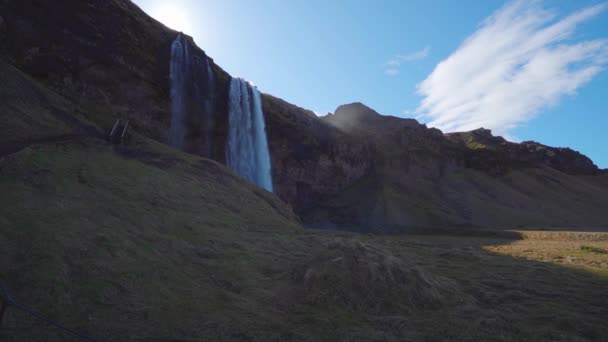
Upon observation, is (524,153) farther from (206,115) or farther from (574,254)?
(206,115)

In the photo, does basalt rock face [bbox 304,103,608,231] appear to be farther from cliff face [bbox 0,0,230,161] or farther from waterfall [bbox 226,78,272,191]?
cliff face [bbox 0,0,230,161]

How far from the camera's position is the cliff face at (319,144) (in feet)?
85.0

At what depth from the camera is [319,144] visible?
52.2 metres

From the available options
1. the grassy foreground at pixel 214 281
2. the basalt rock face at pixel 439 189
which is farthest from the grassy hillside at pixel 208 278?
the basalt rock face at pixel 439 189

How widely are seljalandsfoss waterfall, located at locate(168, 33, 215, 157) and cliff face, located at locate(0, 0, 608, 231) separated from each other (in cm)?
25

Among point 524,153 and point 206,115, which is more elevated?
point 524,153

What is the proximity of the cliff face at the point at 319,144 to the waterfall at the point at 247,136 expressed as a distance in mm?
1245

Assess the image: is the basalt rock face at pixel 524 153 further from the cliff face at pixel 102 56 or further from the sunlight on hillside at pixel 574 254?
the cliff face at pixel 102 56

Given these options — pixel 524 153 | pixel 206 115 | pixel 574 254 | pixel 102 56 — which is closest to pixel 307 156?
pixel 206 115

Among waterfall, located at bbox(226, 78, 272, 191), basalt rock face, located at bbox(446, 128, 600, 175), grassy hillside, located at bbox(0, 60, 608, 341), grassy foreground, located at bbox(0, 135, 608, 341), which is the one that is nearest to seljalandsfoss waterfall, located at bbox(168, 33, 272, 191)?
waterfall, located at bbox(226, 78, 272, 191)

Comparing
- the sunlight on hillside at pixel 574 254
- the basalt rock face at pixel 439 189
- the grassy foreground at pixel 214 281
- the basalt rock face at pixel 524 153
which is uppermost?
the basalt rock face at pixel 524 153

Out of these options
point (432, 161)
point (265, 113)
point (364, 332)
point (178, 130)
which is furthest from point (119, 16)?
point (432, 161)

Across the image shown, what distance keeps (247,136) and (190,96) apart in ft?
23.2

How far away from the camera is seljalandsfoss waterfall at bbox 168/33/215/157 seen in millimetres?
33250
